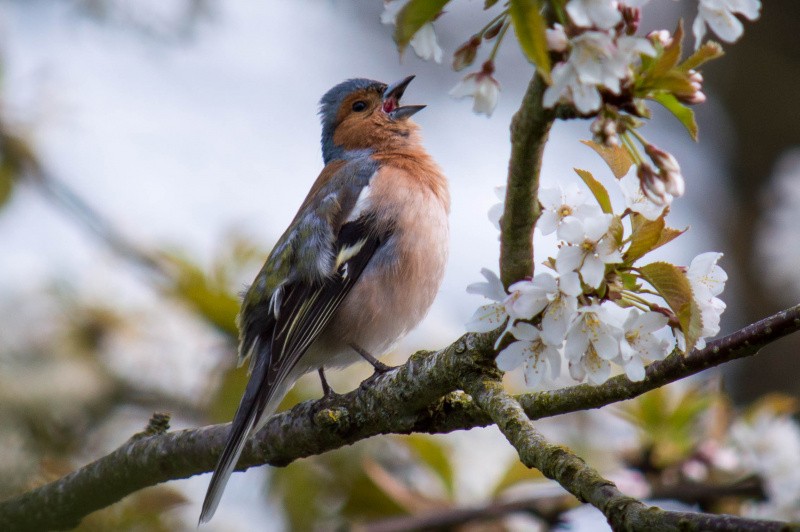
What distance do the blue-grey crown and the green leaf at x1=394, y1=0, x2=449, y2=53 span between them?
13.3ft

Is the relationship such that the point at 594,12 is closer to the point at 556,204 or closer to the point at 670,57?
the point at 670,57

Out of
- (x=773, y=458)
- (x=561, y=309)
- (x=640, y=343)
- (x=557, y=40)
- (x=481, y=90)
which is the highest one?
(x=481, y=90)

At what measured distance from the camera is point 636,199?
218 centimetres

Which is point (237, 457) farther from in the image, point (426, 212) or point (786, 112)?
point (786, 112)

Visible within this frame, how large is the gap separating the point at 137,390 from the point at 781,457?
3.09 meters

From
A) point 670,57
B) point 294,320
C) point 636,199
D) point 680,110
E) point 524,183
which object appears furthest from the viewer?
point 294,320

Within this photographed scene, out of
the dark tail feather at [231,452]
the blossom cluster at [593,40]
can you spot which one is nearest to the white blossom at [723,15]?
the blossom cluster at [593,40]

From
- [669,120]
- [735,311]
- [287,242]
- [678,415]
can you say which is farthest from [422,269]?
[669,120]

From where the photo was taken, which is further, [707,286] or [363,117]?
[363,117]

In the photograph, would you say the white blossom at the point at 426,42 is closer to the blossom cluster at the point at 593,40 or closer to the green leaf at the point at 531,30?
the blossom cluster at the point at 593,40

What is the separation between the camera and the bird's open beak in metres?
5.56

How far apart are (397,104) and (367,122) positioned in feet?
0.88

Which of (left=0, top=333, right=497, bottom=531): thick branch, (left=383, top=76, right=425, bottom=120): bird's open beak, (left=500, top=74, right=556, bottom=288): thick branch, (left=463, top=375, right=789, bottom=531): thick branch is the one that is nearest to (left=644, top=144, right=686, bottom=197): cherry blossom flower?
(left=500, top=74, right=556, bottom=288): thick branch

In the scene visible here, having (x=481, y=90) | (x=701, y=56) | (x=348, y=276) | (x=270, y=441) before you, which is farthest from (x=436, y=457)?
(x=701, y=56)
